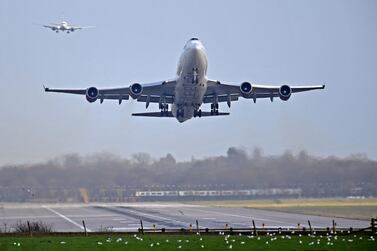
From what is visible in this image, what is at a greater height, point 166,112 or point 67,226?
point 166,112

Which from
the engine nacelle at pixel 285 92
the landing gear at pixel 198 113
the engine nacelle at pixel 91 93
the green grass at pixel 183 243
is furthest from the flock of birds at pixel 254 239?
the landing gear at pixel 198 113

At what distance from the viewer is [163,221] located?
211 ft

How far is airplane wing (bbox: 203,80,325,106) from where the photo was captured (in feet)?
209

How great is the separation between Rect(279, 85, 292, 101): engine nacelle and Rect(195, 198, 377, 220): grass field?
16995mm

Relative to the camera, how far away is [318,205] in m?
89.9

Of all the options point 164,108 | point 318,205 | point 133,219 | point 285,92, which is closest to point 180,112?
point 164,108

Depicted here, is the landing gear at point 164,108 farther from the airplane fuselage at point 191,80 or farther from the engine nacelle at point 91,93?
the engine nacelle at point 91,93

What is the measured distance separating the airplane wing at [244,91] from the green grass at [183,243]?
2322 centimetres

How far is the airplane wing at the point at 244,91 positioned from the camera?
209ft

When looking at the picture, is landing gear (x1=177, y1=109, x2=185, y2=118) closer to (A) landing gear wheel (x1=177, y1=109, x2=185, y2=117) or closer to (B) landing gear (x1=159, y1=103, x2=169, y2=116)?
(A) landing gear wheel (x1=177, y1=109, x2=185, y2=117)

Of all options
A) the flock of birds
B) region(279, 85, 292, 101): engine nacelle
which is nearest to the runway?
region(279, 85, 292, 101): engine nacelle

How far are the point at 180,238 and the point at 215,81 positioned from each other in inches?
957

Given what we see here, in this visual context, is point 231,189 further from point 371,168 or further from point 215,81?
point 215,81

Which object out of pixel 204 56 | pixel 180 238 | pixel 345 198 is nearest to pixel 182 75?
pixel 204 56
